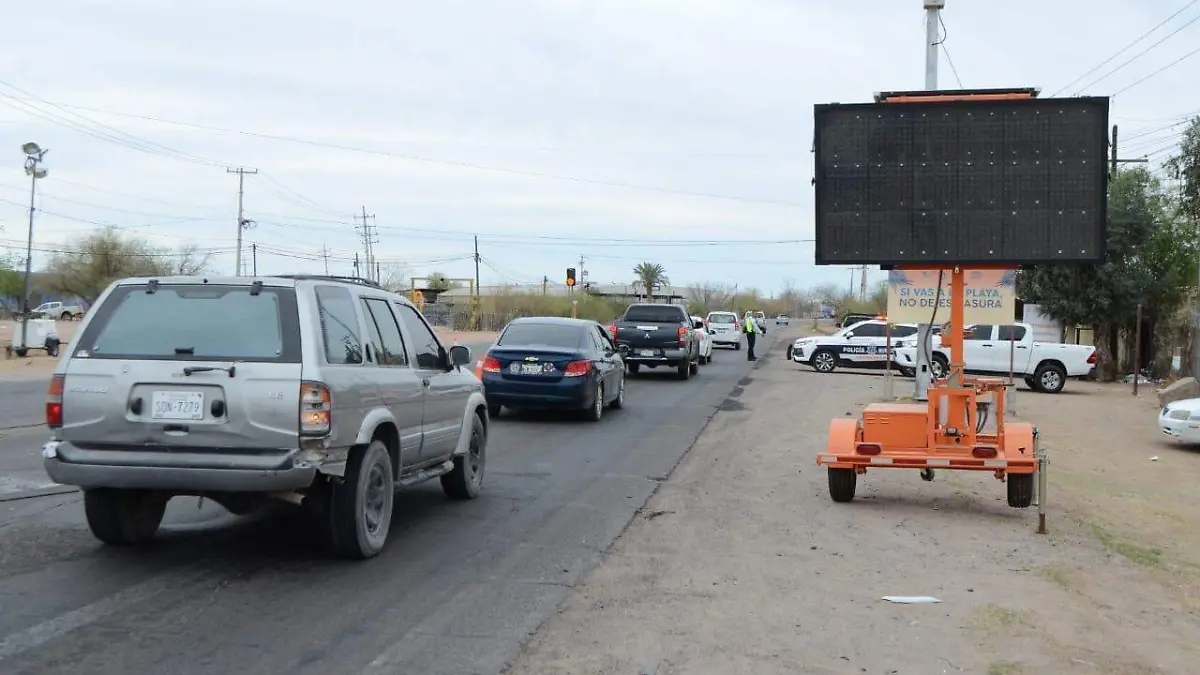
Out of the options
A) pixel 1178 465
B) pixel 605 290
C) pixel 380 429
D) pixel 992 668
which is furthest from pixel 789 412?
pixel 605 290

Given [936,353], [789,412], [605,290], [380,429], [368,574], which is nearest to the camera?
[368,574]

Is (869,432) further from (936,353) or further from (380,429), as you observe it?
(936,353)

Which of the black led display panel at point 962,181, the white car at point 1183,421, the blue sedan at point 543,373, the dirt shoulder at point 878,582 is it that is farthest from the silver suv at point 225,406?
the white car at point 1183,421

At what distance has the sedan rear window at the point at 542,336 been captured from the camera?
17391 mm

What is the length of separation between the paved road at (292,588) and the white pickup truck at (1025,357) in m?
21.6

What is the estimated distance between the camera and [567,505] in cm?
998

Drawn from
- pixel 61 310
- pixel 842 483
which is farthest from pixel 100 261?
pixel 842 483

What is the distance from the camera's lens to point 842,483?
34.2ft

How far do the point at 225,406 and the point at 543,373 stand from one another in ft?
33.8

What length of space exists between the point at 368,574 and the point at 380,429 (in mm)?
1071

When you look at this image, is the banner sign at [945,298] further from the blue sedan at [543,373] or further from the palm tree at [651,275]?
the palm tree at [651,275]

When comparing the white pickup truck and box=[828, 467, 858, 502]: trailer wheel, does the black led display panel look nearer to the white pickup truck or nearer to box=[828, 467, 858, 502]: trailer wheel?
box=[828, 467, 858, 502]: trailer wheel

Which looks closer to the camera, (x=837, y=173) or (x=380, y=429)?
(x=380, y=429)

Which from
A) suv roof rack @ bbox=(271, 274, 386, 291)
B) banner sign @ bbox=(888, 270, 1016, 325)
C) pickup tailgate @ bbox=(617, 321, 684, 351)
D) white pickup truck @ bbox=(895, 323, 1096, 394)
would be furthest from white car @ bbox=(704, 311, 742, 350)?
suv roof rack @ bbox=(271, 274, 386, 291)
